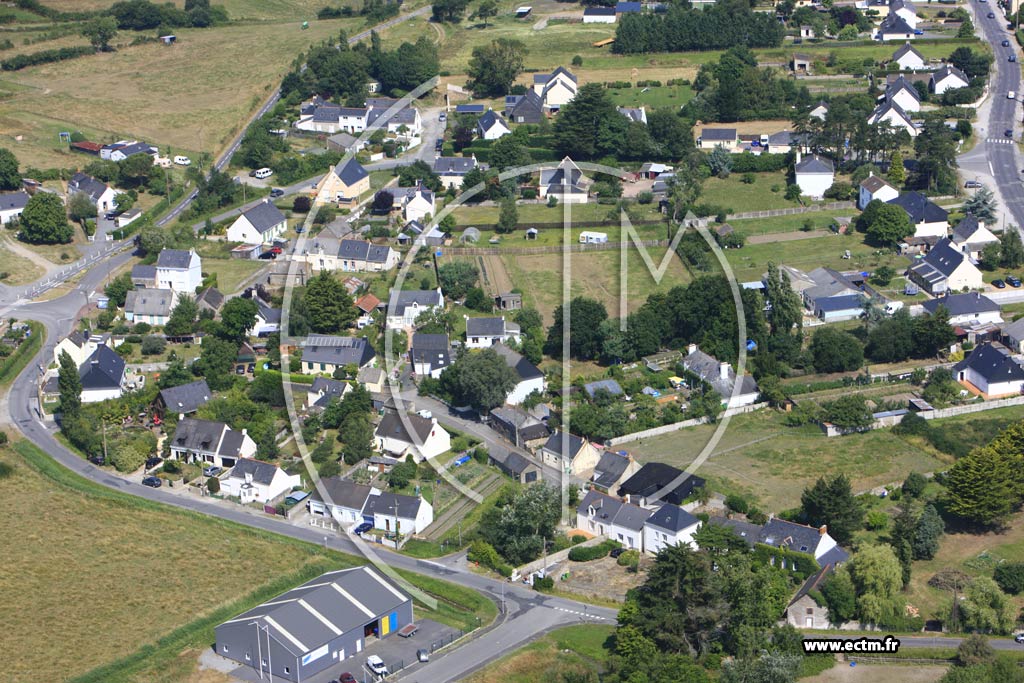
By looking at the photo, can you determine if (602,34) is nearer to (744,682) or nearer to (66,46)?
(66,46)

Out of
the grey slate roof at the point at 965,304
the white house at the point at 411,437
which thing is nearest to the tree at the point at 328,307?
the white house at the point at 411,437

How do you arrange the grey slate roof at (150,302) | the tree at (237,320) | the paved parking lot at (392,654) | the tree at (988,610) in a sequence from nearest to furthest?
the paved parking lot at (392,654) → the tree at (988,610) → the tree at (237,320) → the grey slate roof at (150,302)

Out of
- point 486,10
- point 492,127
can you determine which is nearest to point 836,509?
point 492,127

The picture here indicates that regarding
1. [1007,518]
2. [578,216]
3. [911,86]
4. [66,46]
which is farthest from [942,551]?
[66,46]

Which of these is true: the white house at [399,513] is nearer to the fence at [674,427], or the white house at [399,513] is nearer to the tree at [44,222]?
the fence at [674,427]

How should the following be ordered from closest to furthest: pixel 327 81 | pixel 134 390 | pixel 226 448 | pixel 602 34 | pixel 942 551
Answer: pixel 942 551
pixel 226 448
pixel 134 390
pixel 327 81
pixel 602 34

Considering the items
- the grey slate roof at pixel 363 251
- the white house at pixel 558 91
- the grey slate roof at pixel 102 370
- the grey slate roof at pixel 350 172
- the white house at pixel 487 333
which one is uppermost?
the white house at pixel 558 91
